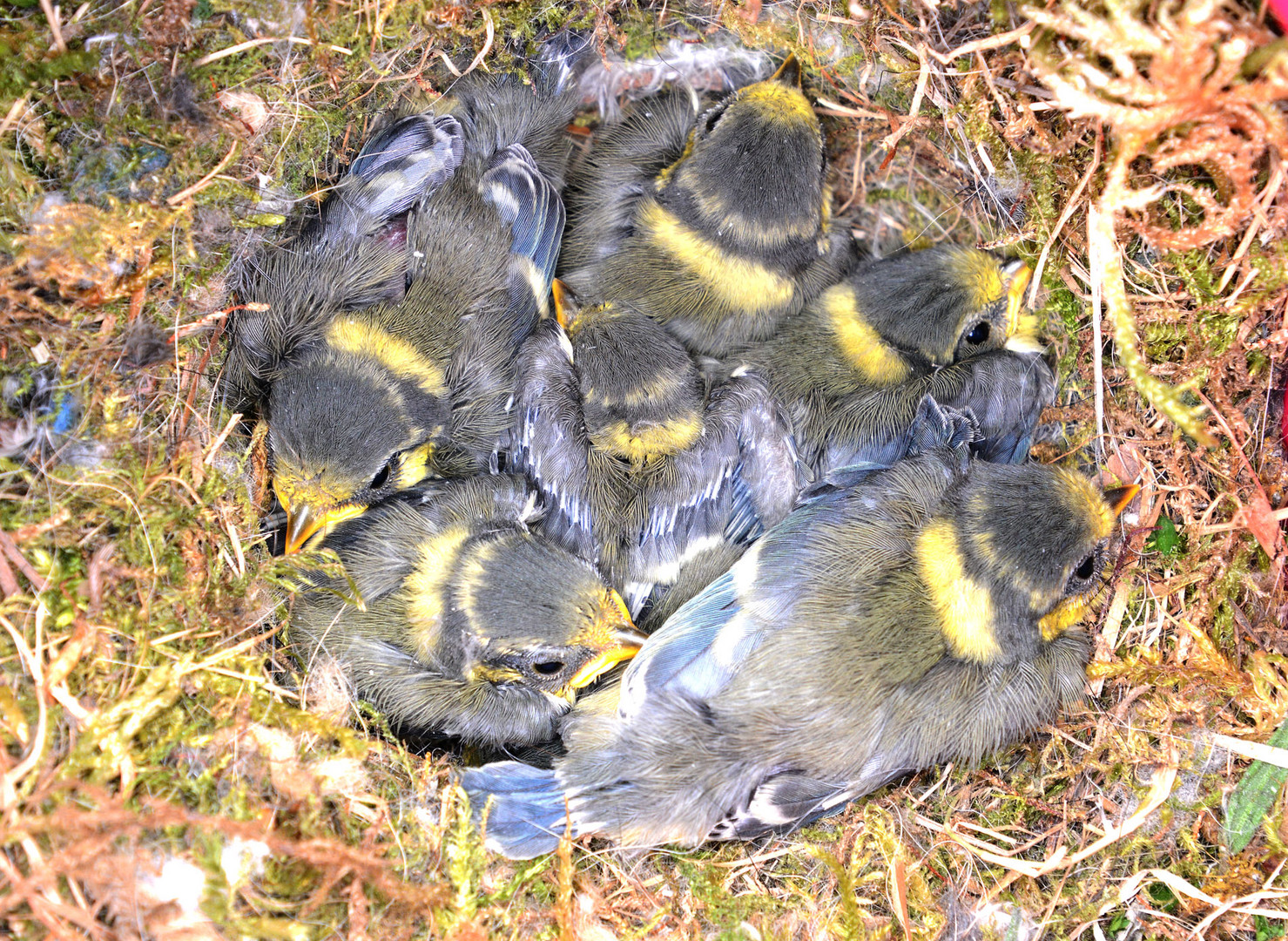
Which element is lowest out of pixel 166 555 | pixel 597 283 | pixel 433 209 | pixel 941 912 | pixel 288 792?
pixel 941 912

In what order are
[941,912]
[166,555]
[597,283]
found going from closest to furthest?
1. [166,555]
2. [941,912]
3. [597,283]

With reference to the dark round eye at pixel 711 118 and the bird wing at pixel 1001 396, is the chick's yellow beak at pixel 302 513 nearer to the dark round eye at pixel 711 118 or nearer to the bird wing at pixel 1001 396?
the dark round eye at pixel 711 118

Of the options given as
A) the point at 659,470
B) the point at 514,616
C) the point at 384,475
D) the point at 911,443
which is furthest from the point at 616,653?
the point at 911,443

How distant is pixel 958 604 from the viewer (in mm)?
2014

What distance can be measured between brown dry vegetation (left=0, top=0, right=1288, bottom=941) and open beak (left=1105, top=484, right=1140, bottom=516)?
16 centimetres

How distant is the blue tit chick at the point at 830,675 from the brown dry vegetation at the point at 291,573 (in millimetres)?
182

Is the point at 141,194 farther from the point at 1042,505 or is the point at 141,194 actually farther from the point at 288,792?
the point at 1042,505

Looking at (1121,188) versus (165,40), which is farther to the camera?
(165,40)

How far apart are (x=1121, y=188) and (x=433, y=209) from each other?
1.61m

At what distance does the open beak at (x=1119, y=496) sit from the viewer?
2.08m

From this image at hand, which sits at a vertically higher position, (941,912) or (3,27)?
(3,27)

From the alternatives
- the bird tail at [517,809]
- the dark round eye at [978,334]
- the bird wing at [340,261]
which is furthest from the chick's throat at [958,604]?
the bird wing at [340,261]

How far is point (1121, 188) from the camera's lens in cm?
179

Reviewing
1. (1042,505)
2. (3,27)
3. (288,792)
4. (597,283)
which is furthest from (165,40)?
(1042,505)
